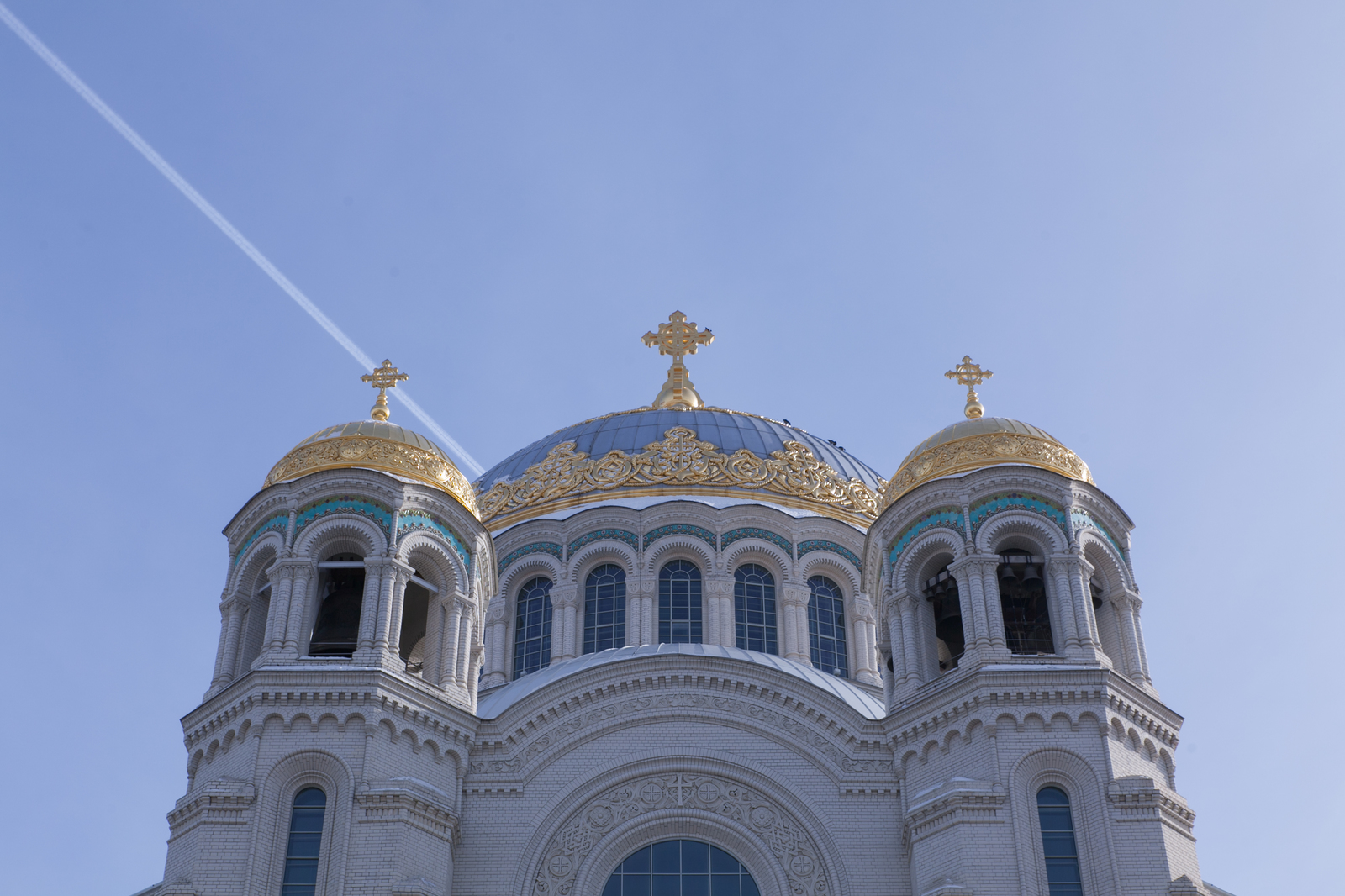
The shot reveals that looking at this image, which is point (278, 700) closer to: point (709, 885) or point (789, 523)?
point (709, 885)

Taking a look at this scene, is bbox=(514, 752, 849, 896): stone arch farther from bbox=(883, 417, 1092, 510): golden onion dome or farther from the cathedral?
Answer: bbox=(883, 417, 1092, 510): golden onion dome

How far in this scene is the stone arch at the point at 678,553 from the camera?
26.0 meters

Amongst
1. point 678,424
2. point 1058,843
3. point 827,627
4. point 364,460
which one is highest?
point 678,424

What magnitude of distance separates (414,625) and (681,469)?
19.3ft

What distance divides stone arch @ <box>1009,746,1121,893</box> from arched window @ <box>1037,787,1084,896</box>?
7 centimetres

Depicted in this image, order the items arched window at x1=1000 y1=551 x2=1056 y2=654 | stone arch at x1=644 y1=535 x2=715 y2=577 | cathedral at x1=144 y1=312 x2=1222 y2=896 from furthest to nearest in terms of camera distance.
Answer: stone arch at x1=644 y1=535 x2=715 y2=577 → arched window at x1=1000 y1=551 x2=1056 y2=654 → cathedral at x1=144 y1=312 x2=1222 y2=896

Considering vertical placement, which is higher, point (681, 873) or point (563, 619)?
point (563, 619)

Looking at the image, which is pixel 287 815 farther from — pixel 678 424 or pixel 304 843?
pixel 678 424

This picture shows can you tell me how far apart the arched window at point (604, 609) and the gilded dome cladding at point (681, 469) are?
1354 millimetres

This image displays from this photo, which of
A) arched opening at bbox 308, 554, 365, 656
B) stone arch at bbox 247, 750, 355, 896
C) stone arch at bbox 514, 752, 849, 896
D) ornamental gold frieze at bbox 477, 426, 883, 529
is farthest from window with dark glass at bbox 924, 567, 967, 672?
stone arch at bbox 247, 750, 355, 896

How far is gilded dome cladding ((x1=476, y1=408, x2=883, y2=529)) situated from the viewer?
2712cm

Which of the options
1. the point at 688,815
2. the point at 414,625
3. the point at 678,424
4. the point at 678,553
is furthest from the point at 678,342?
the point at 688,815

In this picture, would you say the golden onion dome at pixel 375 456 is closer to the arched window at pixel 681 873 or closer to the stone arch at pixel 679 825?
the stone arch at pixel 679 825

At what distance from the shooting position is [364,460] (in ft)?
70.8
